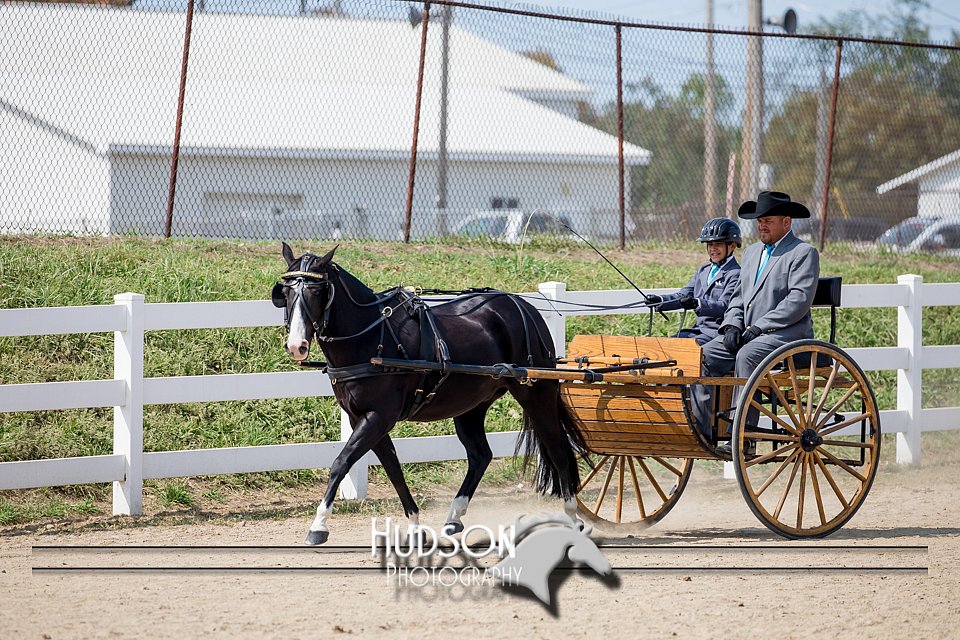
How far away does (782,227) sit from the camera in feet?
24.4

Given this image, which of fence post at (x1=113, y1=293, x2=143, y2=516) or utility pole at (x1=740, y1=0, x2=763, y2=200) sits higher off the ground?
utility pole at (x1=740, y1=0, x2=763, y2=200)

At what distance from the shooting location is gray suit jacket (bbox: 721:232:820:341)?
23.4 feet

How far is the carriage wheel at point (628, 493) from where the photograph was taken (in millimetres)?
7719

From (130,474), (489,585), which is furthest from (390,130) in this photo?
(489,585)

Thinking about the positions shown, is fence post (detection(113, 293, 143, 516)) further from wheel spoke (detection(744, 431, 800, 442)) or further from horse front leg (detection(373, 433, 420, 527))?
wheel spoke (detection(744, 431, 800, 442))

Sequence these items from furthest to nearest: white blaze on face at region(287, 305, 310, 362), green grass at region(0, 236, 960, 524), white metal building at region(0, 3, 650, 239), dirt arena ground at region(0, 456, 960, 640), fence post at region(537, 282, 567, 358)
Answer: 1. white metal building at region(0, 3, 650, 239)
2. fence post at region(537, 282, 567, 358)
3. green grass at region(0, 236, 960, 524)
4. white blaze on face at region(287, 305, 310, 362)
5. dirt arena ground at region(0, 456, 960, 640)

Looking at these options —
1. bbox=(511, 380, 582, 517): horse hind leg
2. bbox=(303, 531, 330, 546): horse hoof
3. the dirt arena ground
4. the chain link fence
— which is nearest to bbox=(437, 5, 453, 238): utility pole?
the chain link fence

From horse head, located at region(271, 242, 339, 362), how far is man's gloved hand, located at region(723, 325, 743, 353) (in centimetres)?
254

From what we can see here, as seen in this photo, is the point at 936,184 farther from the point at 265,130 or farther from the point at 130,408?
the point at 130,408

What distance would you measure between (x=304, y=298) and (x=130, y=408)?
2.30 meters

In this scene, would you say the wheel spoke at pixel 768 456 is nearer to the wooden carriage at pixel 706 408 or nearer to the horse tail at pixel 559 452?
the wooden carriage at pixel 706 408

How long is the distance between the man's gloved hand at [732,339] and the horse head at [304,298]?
2540 millimetres

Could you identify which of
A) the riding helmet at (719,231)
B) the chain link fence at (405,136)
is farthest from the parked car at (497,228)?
the riding helmet at (719,231)

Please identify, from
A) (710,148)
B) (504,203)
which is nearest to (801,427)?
(710,148)
